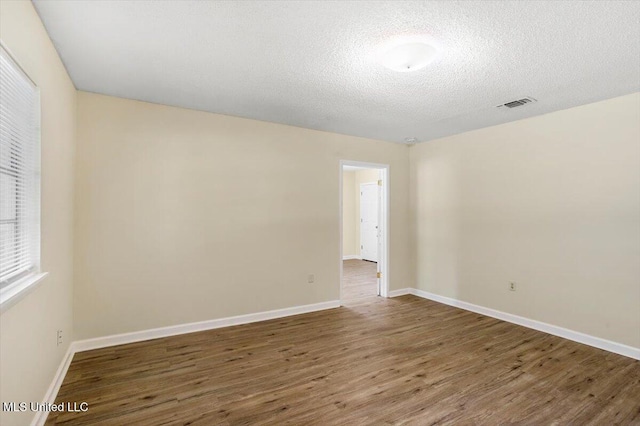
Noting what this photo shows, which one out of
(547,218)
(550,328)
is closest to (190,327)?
(550,328)

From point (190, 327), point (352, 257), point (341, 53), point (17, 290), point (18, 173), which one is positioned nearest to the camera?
point (17, 290)

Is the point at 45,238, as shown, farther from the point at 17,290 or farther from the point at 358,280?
the point at 358,280

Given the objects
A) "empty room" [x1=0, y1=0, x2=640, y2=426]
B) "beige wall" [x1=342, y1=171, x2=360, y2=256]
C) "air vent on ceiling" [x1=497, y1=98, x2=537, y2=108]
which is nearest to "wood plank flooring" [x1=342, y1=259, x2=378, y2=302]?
"empty room" [x1=0, y1=0, x2=640, y2=426]

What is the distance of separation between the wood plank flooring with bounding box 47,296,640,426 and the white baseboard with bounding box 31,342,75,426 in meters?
0.05

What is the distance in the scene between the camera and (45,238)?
2141 mm

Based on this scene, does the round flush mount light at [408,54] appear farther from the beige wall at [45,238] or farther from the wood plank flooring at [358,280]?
the wood plank flooring at [358,280]

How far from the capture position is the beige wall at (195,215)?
3.17 meters

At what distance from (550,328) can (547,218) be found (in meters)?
1.28

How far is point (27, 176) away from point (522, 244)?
481 cm

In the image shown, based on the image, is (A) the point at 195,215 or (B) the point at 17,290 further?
(A) the point at 195,215

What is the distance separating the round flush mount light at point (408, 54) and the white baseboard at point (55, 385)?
10.9 ft

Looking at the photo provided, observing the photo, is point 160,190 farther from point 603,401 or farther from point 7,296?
point 603,401

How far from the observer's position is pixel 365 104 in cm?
342

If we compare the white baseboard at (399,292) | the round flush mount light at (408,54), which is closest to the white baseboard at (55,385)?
the round flush mount light at (408,54)
